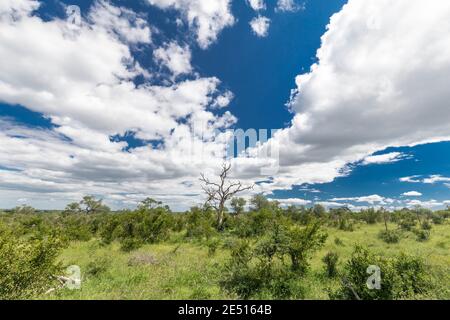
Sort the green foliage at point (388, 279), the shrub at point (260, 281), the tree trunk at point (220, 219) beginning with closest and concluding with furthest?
the green foliage at point (388, 279) → the shrub at point (260, 281) → the tree trunk at point (220, 219)

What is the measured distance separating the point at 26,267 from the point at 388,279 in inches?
446

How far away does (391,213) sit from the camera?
4575 centimetres

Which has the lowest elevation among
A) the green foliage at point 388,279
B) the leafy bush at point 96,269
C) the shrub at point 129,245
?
the shrub at point 129,245

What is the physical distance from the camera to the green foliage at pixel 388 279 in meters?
7.43

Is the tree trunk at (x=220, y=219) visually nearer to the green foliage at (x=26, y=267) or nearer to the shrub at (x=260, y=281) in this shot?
the shrub at (x=260, y=281)

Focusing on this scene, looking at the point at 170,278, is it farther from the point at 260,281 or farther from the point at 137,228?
the point at 137,228

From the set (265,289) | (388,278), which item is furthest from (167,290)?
(388,278)

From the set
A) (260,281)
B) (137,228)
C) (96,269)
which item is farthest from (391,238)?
(96,269)

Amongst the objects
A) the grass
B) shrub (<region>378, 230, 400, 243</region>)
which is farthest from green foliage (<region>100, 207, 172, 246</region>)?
shrub (<region>378, 230, 400, 243</region>)

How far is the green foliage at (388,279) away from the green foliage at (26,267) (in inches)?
374

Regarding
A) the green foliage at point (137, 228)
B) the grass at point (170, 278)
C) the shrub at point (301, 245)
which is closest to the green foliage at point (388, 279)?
the grass at point (170, 278)

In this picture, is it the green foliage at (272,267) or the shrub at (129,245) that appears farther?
the shrub at (129,245)
